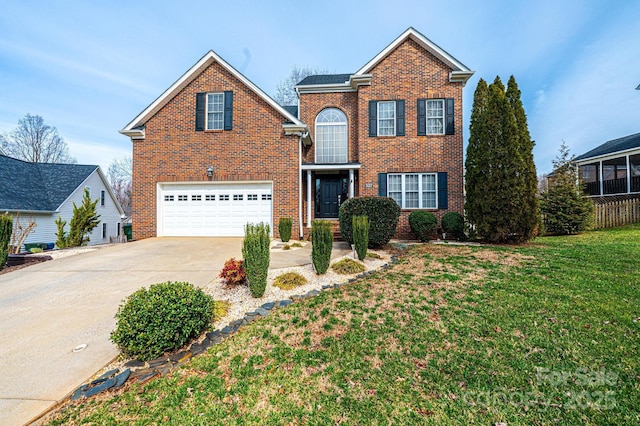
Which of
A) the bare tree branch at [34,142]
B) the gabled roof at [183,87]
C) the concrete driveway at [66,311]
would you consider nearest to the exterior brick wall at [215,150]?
the gabled roof at [183,87]

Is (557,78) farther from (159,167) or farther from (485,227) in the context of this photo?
(159,167)

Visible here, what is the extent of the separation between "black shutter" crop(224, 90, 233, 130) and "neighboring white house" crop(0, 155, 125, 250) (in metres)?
14.0

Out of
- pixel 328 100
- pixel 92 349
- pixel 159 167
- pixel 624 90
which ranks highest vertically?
pixel 624 90

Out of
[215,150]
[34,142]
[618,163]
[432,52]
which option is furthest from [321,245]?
[34,142]

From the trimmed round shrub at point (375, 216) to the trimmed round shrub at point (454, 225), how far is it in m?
3.64

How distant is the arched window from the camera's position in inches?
529

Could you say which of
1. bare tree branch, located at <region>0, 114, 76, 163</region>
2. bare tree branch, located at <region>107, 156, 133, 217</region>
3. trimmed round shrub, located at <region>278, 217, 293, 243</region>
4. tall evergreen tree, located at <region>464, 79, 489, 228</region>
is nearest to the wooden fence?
tall evergreen tree, located at <region>464, 79, 489, 228</region>

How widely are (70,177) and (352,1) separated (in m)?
24.0

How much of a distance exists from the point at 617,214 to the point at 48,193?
34665 millimetres

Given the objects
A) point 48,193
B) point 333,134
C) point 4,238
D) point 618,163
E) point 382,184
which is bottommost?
point 4,238

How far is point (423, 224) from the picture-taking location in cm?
1041

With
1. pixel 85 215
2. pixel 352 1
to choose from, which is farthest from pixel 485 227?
pixel 85 215

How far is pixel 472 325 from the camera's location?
377cm

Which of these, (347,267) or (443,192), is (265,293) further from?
(443,192)
